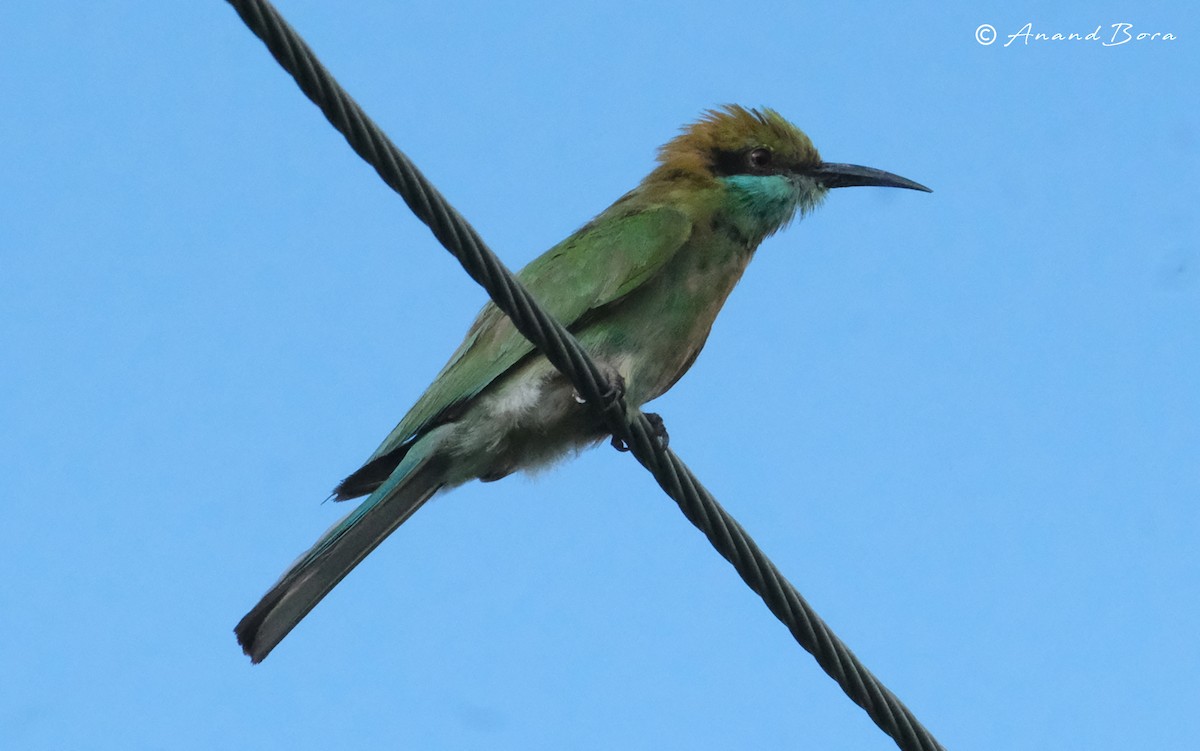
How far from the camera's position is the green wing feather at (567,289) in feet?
12.7

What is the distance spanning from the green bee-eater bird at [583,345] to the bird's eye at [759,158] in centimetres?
11

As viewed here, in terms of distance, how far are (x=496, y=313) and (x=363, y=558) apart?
2.97 feet

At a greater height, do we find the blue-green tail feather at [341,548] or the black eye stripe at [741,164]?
the black eye stripe at [741,164]

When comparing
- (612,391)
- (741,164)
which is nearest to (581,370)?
(612,391)

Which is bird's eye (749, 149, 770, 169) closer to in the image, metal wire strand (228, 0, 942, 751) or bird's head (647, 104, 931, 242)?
bird's head (647, 104, 931, 242)

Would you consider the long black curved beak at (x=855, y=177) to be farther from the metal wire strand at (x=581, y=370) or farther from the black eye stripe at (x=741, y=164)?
the metal wire strand at (x=581, y=370)

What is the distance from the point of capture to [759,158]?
474 cm

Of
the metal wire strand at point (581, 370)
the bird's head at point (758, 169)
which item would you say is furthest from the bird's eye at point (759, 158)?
the metal wire strand at point (581, 370)

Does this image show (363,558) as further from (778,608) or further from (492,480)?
(778,608)

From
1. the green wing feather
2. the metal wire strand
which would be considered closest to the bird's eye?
the green wing feather

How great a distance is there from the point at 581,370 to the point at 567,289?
1.25 metres

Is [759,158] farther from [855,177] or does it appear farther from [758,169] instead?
[855,177]

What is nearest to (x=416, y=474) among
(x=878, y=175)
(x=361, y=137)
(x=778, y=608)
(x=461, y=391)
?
(x=461, y=391)

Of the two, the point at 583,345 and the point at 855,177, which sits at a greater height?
the point at 855,177
